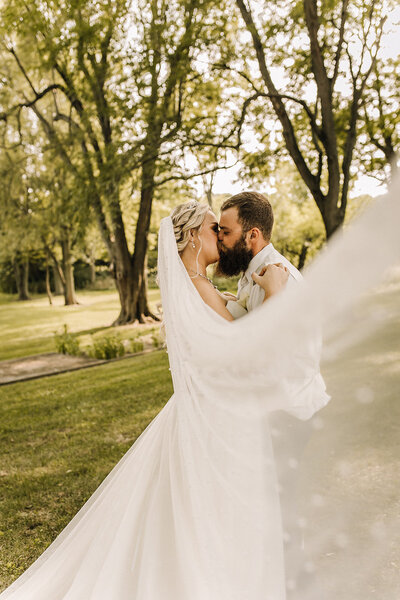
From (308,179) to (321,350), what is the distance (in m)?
9.13

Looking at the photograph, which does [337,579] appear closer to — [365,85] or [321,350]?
[321,350]

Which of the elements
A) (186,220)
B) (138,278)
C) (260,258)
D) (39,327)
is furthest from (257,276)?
(39,327)

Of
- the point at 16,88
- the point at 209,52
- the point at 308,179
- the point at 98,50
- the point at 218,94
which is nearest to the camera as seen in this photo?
the point at 308,179

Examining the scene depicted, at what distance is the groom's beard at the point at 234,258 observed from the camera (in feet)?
8.80

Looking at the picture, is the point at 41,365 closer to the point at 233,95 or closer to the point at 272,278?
the point at 233,95

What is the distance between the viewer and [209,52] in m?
12.0

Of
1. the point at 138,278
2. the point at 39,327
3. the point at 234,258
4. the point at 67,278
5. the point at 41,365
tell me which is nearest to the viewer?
the point at 234,258

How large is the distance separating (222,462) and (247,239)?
3.60 feet

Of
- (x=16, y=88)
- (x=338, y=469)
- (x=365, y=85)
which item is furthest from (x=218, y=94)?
(x=338, y=469)

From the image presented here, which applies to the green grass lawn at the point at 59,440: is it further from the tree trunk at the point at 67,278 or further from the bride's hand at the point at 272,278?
the tree trunk at the point at 67,278

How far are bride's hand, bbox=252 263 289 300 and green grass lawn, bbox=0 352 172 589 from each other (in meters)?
2.75

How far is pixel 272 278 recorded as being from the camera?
2.40 meters

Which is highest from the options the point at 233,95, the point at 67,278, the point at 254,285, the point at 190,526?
the point at 233,95

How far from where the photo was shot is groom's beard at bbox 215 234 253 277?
2.68 m
